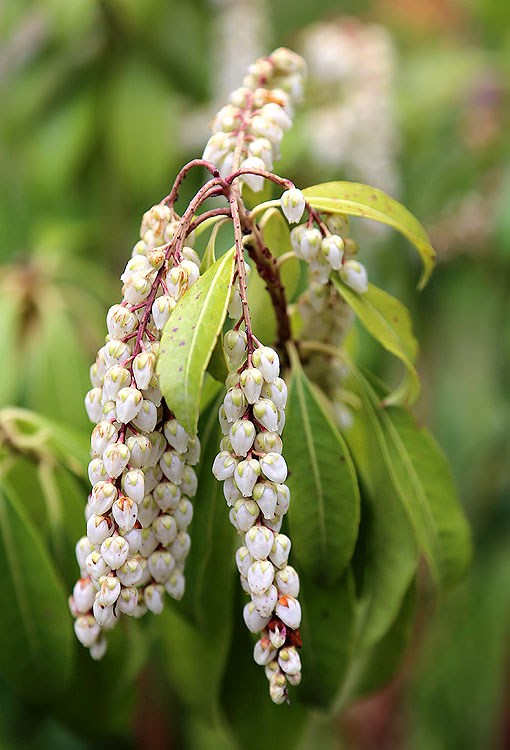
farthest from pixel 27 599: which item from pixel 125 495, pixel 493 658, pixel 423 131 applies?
pixel 423 131

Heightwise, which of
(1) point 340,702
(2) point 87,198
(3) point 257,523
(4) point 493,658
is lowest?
(4) point 493,658

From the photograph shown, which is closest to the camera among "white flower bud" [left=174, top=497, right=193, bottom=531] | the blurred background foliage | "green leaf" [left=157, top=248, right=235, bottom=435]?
"green leaf" [left=157, top=248, right=235, bottom=435]

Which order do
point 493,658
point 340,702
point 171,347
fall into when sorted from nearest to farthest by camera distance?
point 171,347, point 340,702, point 493,658

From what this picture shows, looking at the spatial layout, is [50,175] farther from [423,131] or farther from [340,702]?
[340,702]

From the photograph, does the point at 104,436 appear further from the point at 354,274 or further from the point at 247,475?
the point at 354,274

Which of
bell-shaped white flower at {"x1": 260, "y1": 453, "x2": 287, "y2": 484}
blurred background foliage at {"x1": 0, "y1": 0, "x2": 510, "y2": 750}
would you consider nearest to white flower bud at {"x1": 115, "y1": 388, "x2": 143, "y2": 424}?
bell-shaped white flower at {"x1": 260, "y1": 453, "x2": 287, "y2": 484}

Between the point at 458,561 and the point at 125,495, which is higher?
the point at 125,495

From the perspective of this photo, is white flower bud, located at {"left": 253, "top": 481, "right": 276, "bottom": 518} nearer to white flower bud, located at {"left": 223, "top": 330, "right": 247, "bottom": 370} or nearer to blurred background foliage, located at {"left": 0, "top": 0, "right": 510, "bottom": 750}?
white flower bud, located at {"left": 223, "top": 330, "right": 247, "bottom": 370}
